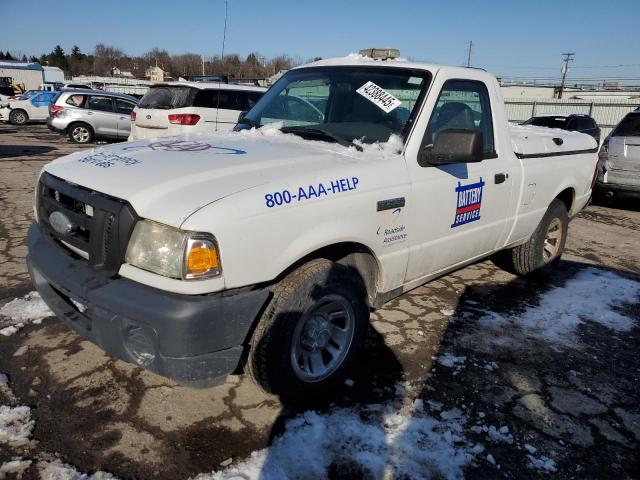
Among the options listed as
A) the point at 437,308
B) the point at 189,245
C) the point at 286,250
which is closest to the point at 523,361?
the point at 437,308

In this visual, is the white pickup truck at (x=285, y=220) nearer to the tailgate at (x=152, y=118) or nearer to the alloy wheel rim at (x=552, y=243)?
the alloy wheel rim at (x=552, y=243)

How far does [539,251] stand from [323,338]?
116 inches

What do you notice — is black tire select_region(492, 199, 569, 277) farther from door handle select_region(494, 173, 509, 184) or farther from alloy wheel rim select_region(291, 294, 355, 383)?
alloy wheel rim select_region(291, 294, 355, 383)

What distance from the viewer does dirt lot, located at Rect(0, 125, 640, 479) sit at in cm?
232

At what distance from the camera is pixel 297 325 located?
8.11 feet

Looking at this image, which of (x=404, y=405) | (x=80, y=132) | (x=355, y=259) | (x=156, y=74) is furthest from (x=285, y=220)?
(x=156, y=74)

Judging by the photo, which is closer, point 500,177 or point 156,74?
point 500,177

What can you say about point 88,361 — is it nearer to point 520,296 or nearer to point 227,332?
point 227,332

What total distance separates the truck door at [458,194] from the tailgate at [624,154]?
5.54 m

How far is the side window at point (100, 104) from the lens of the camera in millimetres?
14852

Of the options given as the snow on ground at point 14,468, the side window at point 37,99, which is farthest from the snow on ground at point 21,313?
the side window at point 37,99

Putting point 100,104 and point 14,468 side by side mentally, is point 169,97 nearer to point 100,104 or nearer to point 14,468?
point 100,104

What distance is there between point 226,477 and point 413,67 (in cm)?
272

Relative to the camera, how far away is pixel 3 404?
8.45 feet
